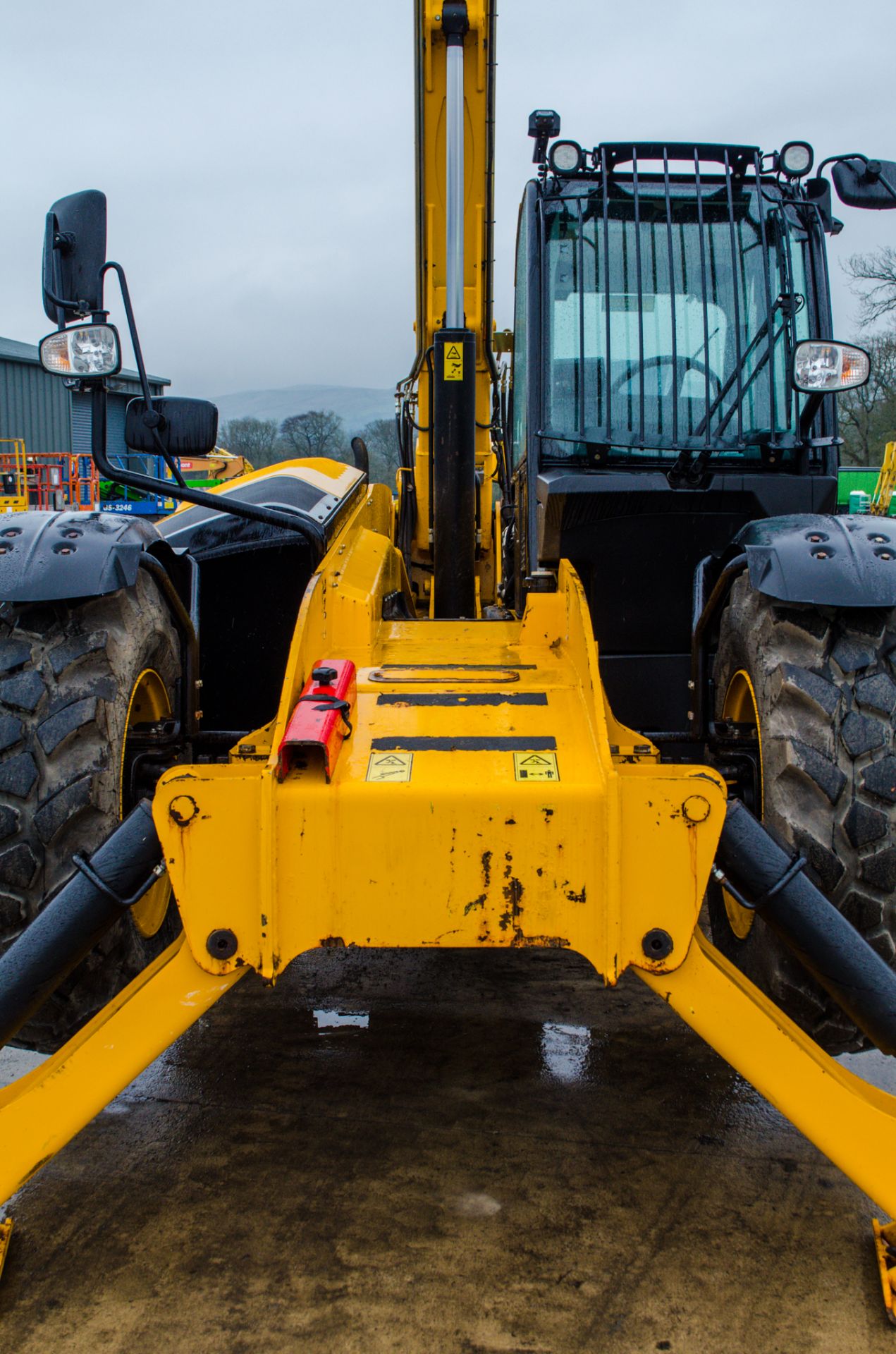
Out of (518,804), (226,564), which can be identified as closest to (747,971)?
(518,804)

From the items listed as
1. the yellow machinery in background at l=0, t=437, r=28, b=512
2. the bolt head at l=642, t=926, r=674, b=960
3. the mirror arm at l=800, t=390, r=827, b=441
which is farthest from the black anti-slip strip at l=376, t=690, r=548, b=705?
the yellow machinery in background at l=0, t=437, r=28, b=512

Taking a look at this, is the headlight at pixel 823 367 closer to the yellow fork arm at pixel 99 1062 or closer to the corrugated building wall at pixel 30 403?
the yellow fork arm at pixel 99 1062

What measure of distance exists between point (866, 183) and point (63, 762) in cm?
295

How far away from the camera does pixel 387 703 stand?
279 centimetres

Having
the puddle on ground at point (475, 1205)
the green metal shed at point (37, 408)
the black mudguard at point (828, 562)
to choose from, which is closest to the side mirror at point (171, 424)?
the black mudguard at point (828, 562)

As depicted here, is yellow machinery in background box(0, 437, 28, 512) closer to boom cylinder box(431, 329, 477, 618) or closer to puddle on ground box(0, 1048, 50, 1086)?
boom cylinder box(431, 329, 477, 618)

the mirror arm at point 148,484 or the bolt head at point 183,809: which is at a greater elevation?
the mirror arm at point 148,484

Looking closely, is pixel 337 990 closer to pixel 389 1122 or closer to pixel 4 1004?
pixel 389 1122

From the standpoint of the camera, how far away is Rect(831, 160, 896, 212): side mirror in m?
3.36

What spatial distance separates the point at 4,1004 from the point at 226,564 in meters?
2.17

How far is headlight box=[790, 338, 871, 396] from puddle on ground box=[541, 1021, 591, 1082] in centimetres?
206

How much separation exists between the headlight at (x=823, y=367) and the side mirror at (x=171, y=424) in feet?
5.70

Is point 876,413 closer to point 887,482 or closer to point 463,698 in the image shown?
point 887,482

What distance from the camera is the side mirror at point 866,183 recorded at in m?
3.36
